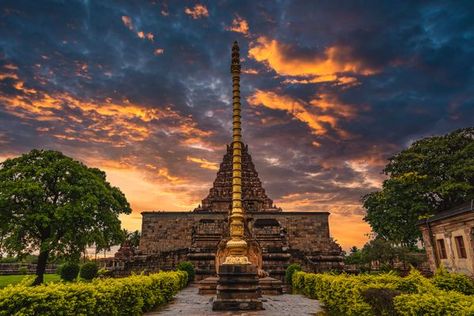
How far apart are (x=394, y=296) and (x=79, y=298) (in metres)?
6.43

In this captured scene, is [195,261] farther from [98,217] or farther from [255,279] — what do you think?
[255,279]

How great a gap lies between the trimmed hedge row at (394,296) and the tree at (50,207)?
1621 cm

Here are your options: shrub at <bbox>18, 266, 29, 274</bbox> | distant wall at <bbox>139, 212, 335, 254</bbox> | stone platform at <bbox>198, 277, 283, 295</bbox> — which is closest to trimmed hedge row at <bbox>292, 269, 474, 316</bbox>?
stone platform at <bbox>198, 277, 283, 295</bbox>

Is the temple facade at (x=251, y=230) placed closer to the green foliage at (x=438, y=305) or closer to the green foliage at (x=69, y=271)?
the green foliage at (x=69, y=271)

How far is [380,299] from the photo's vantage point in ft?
24.0

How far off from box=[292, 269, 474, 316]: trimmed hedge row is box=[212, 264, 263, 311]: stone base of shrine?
2.64 meters

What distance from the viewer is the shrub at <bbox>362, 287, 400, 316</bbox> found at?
690 centimetres

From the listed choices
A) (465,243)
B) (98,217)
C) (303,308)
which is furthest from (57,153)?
(465,243)

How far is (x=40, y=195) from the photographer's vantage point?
20828mm

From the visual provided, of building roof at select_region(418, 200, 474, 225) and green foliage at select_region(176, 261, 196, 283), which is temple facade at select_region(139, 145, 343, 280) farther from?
building roof at select_region(418, 200, 474, 225)

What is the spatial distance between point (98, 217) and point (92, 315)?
59.8 feet

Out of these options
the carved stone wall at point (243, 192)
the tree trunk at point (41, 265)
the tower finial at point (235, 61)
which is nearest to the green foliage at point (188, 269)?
the tree trunk at point (41, 265)

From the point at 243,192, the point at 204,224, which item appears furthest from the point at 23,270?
the point at 243,192

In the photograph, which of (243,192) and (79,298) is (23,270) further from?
(79,298)
